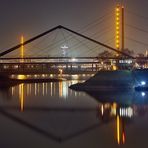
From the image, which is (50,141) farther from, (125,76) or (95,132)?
(125,76)

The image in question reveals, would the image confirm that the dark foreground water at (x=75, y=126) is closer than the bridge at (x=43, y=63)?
Yes

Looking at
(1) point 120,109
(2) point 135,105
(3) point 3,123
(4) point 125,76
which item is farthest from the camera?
(4) point 125,76

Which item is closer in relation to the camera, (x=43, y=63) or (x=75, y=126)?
(x=75, y=126)

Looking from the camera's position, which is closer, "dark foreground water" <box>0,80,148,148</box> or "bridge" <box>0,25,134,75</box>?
"dark foreground water" <box>0,80,148,148</box>

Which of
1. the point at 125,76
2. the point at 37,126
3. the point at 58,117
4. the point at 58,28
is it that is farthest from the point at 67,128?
the point at 58,28

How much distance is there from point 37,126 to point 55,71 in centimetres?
7596

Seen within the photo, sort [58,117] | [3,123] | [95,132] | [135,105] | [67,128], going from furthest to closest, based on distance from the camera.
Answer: [135,105] → [58,117] → [3,123] → [67,128] → [95,132]

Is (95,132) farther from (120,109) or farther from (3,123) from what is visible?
(120,109)

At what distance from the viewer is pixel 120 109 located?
25.1m

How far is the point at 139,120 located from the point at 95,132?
382 cm

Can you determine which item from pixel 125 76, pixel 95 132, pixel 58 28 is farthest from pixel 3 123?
pixel 58 28

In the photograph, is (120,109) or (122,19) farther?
(122,19)

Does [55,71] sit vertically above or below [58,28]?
below

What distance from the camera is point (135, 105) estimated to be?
27328mm
